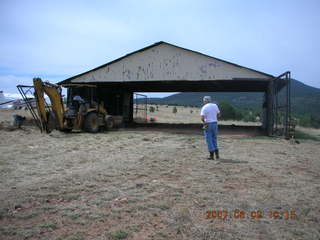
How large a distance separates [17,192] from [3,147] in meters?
5.21

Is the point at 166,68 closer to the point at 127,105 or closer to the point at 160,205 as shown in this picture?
the point at 127,105

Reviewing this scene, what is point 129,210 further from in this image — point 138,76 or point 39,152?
point 138,76

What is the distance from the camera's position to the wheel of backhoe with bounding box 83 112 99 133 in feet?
46.2

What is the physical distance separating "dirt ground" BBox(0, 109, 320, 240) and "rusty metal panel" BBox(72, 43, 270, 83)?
755 cm

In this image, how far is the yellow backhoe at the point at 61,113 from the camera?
41.5 ft

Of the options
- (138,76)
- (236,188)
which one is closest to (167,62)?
(138,76)

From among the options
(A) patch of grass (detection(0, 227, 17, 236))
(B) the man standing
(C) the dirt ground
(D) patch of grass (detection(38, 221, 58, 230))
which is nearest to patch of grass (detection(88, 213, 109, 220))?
(C) the dirt ground

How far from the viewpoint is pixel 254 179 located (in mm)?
5734

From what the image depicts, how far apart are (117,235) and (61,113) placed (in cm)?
1056

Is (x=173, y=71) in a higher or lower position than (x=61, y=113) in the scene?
higher

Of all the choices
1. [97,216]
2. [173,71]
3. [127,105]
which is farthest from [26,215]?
[127,105]

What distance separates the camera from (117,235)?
333 centimetres

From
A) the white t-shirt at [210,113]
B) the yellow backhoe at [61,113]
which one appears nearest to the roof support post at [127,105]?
the yellow backhoe at [61,113]
